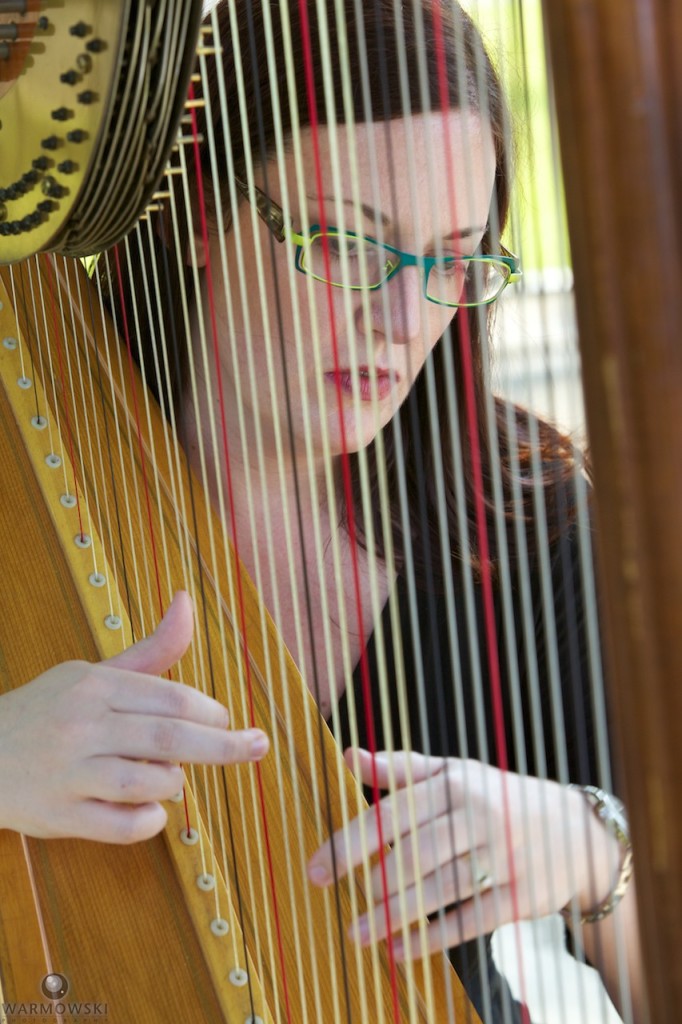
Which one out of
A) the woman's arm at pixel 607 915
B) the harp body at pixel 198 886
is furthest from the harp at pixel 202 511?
the woman's arm at pixel 607 915

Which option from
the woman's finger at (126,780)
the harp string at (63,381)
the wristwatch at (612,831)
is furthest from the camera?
the harp string at (63,381)

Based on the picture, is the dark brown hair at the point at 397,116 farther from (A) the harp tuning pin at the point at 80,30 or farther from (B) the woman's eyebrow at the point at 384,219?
(A) the harp tuning pin at the point at 80,30

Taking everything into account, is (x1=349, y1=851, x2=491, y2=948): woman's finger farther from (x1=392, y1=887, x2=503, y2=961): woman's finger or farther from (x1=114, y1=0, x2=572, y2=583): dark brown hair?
(x1=114, y1=0, x2=572, y2=583): dark brown hair

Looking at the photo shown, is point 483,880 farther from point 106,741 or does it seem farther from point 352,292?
point 352,292

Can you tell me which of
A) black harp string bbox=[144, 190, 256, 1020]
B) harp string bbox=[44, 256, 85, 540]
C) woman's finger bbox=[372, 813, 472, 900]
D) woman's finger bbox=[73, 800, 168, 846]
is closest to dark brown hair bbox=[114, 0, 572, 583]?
black harp string bbox=[144, 190, 256, 1020]

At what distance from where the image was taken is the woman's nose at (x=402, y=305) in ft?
4.09

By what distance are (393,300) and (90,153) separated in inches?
16.9

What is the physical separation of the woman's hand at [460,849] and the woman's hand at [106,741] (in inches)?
5.7

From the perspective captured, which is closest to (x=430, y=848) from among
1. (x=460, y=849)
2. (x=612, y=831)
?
(x=460, y=849)

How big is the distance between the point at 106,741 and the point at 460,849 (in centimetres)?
34

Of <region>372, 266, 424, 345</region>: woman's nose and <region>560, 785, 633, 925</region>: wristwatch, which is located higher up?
<region>372, 266, 424, 345</region>: woman's nose

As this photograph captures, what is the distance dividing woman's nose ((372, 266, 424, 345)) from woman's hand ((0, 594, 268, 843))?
1.15 ft

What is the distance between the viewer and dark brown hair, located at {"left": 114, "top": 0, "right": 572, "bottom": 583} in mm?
1249

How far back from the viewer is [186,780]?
129 cm
